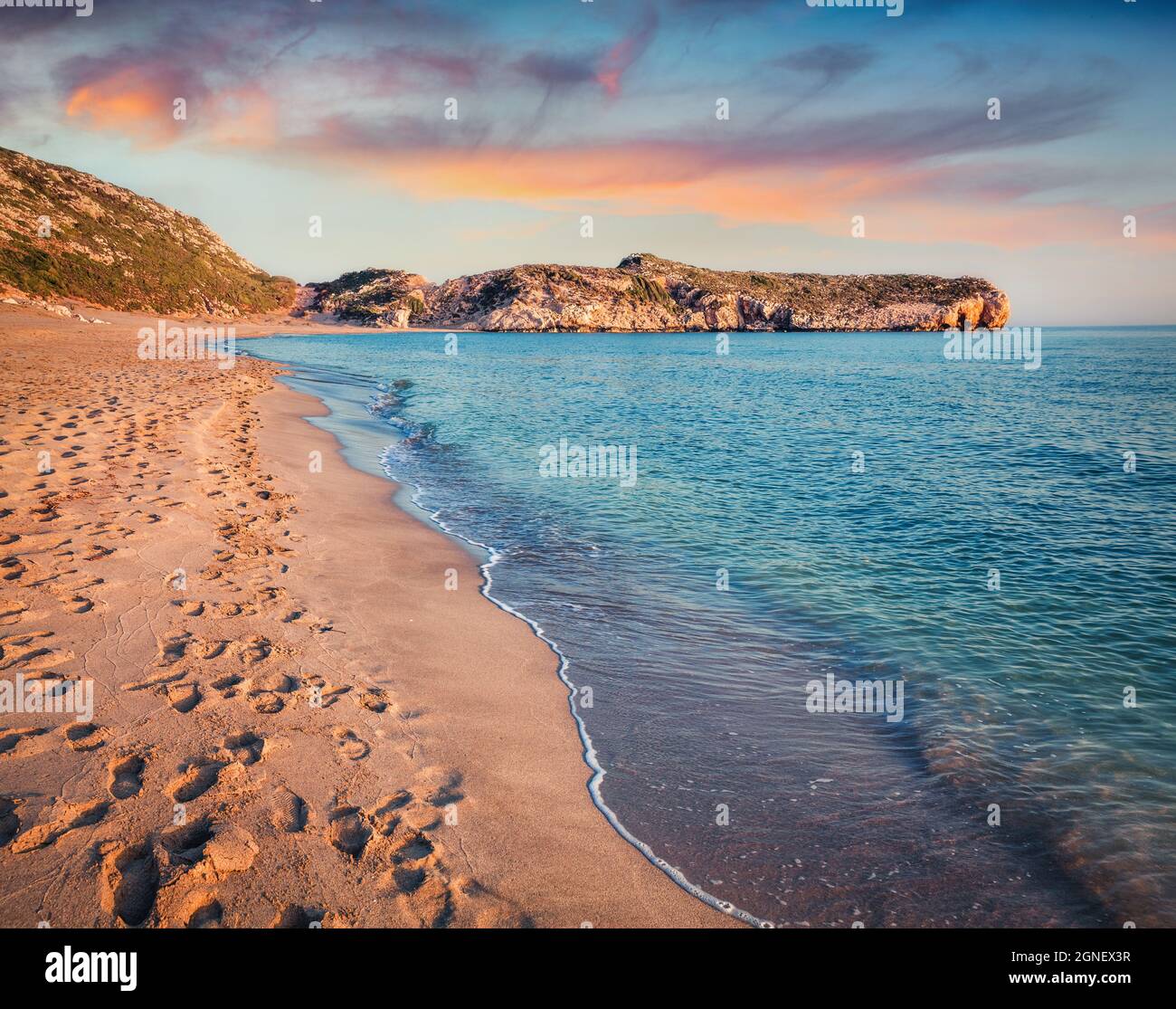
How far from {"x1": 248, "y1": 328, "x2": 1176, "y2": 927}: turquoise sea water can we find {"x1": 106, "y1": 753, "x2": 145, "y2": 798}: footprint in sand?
12.5 ft

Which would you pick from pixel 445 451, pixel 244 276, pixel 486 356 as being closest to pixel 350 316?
pixel 244 276

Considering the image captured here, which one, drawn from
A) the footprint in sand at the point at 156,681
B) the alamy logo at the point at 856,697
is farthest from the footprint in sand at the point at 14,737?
the alamy logo at the point at 856,697

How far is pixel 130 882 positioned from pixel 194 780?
1.00m

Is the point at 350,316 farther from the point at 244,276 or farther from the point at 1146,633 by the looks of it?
the point at 1146,633

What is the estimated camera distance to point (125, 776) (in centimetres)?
465

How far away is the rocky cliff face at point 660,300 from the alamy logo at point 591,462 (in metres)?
156

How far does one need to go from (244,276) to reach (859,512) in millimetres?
150549

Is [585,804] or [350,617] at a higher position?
[350,617]

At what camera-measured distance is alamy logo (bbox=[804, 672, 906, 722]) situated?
7.29 m

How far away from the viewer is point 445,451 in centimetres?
2219

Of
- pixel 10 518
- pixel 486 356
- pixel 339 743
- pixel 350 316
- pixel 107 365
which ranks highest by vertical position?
pixel 350 316
